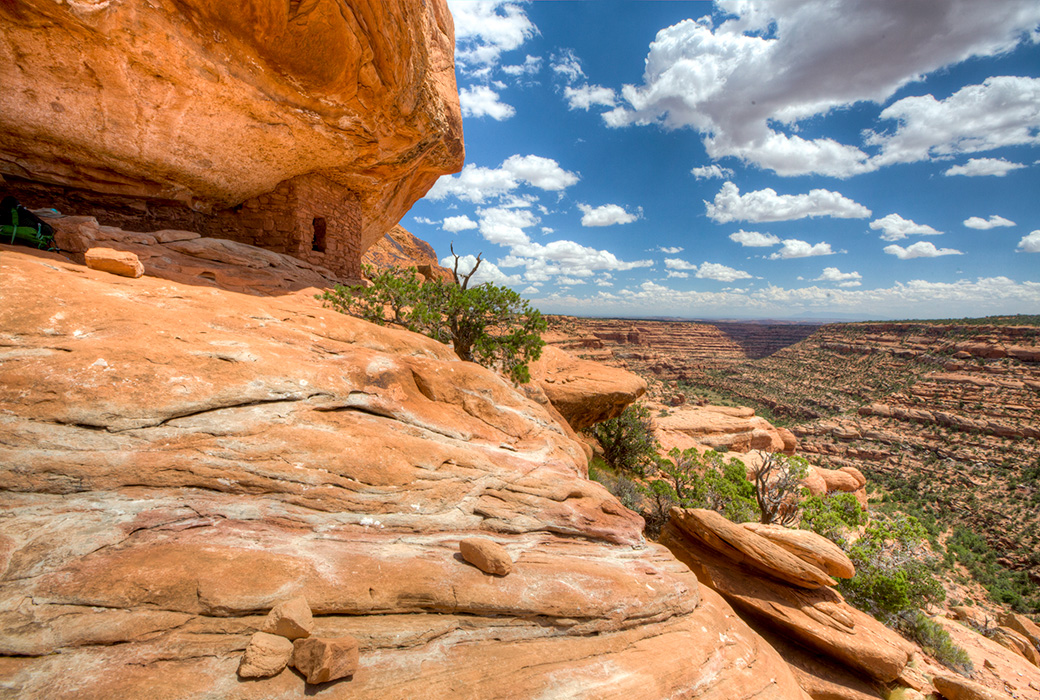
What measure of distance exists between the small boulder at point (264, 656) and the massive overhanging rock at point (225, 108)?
8.38 m

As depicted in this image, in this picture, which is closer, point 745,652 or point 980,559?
point 745,652

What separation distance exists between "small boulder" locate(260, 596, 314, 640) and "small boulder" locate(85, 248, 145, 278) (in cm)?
559

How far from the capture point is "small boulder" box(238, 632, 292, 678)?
2.54 meters

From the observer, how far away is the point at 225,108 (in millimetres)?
7781

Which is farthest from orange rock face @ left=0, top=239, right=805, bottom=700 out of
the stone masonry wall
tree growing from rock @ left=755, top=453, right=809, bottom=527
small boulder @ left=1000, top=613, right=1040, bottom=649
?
small boulder @ left=1000, top=613, right=1040, bottom=649

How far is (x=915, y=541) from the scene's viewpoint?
1005 cm

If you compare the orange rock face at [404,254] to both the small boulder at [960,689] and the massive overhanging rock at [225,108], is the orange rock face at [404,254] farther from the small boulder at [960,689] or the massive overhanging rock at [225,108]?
the small boulder at [960,689]

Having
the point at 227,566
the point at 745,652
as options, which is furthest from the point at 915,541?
the point at 227,566

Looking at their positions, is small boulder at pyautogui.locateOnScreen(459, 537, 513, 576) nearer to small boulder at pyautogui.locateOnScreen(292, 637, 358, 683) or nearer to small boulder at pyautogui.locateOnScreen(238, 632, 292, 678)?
small boulder at pyautogui.locateOnScreen(292, 637, 358, 683)

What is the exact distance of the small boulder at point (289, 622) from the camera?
2.76 meters

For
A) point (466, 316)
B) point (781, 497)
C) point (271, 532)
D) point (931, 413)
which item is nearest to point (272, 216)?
point (466, 316)

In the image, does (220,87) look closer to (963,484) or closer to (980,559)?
(980,559)

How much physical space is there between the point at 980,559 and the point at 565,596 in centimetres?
3478

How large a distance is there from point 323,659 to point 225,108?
9451mm
